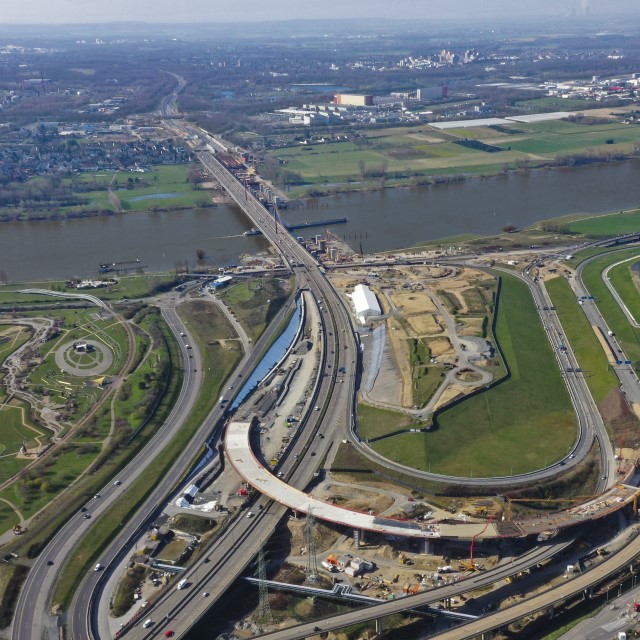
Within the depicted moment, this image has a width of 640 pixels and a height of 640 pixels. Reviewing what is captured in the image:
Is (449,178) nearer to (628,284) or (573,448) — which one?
(628,284)

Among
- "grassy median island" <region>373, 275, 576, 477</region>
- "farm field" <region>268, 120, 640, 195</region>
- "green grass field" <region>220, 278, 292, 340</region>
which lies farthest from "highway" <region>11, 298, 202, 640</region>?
"farm field" <region>268, 120, 640, 195</region>

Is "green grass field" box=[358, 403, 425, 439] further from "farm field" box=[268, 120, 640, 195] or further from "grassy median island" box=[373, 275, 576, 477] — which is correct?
"farm field" box=[268, 120, 640, 195]

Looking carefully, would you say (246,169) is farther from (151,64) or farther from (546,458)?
(151,64)

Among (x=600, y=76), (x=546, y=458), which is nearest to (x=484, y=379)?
(x=546, y=458)

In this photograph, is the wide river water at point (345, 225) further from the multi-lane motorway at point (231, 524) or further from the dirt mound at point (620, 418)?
the dirt mound at point (620, 418)

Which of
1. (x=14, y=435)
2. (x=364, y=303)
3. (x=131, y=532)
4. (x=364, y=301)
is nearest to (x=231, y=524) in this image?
(x=131, y=532)

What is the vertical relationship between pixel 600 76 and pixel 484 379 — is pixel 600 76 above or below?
above

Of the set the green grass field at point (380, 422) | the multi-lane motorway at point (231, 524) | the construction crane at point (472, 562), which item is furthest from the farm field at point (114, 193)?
the construction crane at point (472, 562)
